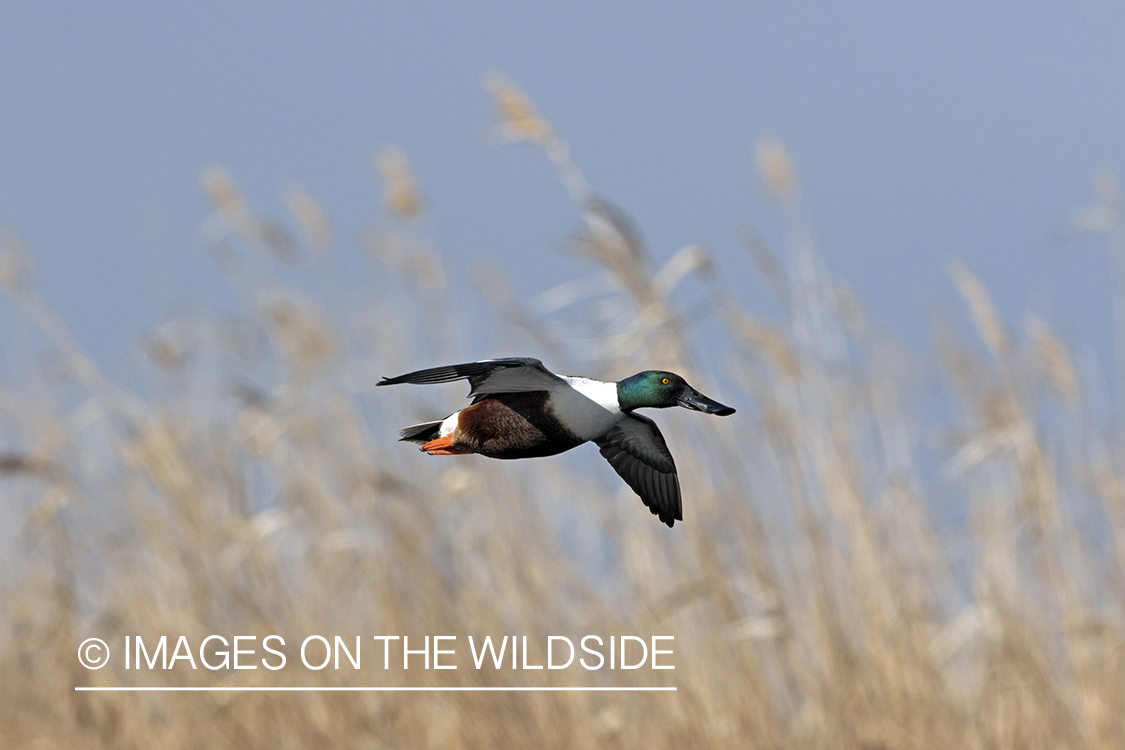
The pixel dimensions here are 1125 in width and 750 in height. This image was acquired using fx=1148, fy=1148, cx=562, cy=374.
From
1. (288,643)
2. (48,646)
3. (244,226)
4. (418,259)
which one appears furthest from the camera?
(48,646)

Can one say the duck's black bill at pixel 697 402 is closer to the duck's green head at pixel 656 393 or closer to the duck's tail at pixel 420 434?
the duck's green head at pixel 656 393

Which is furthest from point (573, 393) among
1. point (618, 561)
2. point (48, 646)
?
point (48, 646)

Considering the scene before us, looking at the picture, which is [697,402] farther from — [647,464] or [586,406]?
[647,464]

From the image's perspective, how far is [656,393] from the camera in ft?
1.63

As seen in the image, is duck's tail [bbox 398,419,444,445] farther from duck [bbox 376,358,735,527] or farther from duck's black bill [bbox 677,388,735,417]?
duck's black bill [bbox 677,388,735,417]

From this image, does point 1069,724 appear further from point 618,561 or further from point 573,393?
point 573,393

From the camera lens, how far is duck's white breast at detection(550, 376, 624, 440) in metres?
0.47

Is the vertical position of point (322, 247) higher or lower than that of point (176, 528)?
higher

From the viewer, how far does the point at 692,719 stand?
2717 millimetres

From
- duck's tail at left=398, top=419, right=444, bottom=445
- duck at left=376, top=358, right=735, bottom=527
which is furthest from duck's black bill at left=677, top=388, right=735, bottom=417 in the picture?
duck's tail at left=398, top=419, right=444, bottom=445

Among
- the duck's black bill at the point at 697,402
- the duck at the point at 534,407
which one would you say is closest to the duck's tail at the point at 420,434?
the duck at the point at 534,407

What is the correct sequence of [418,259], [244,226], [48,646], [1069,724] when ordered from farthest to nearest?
[48,646] → [1069,724] → [244,226] → [418,259]

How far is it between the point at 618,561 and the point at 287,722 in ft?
3.11

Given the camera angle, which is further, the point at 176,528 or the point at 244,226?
the point at 176,528
